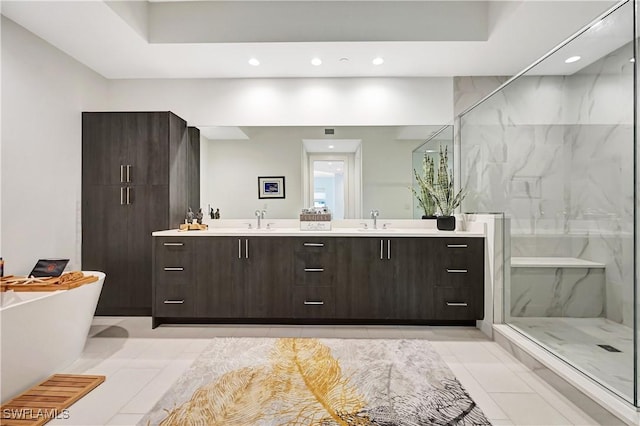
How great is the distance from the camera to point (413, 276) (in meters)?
3.14

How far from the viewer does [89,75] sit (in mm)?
3537

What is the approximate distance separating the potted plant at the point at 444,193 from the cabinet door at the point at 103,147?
307 centimetres

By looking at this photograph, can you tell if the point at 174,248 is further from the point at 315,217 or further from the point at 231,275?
the point at 315,217

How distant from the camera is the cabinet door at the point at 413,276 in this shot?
3141 mm

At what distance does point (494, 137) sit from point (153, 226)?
3.31 meters

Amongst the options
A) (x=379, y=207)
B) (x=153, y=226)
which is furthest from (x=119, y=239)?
(x=379, y=207)

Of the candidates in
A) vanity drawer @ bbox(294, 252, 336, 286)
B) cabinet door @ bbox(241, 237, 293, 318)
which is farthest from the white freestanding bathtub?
vanity drawer @ bbox(294, 252, 336, 286)

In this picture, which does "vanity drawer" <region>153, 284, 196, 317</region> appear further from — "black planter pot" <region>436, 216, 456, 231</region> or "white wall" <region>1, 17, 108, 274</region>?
"black planter pot" <region>436, 216, 456, 231</region>

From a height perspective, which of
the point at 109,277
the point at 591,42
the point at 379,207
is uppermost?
the point at 591,42

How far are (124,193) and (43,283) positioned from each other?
1.27m

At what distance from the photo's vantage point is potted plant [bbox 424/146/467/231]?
141 inches

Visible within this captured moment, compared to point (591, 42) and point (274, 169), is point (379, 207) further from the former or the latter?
point (591, 42)

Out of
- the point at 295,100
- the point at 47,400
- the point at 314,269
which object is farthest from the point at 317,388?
the point at 295,100

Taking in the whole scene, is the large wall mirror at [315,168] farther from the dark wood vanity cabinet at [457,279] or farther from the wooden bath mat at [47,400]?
the wooden bath mat at [47,400]
